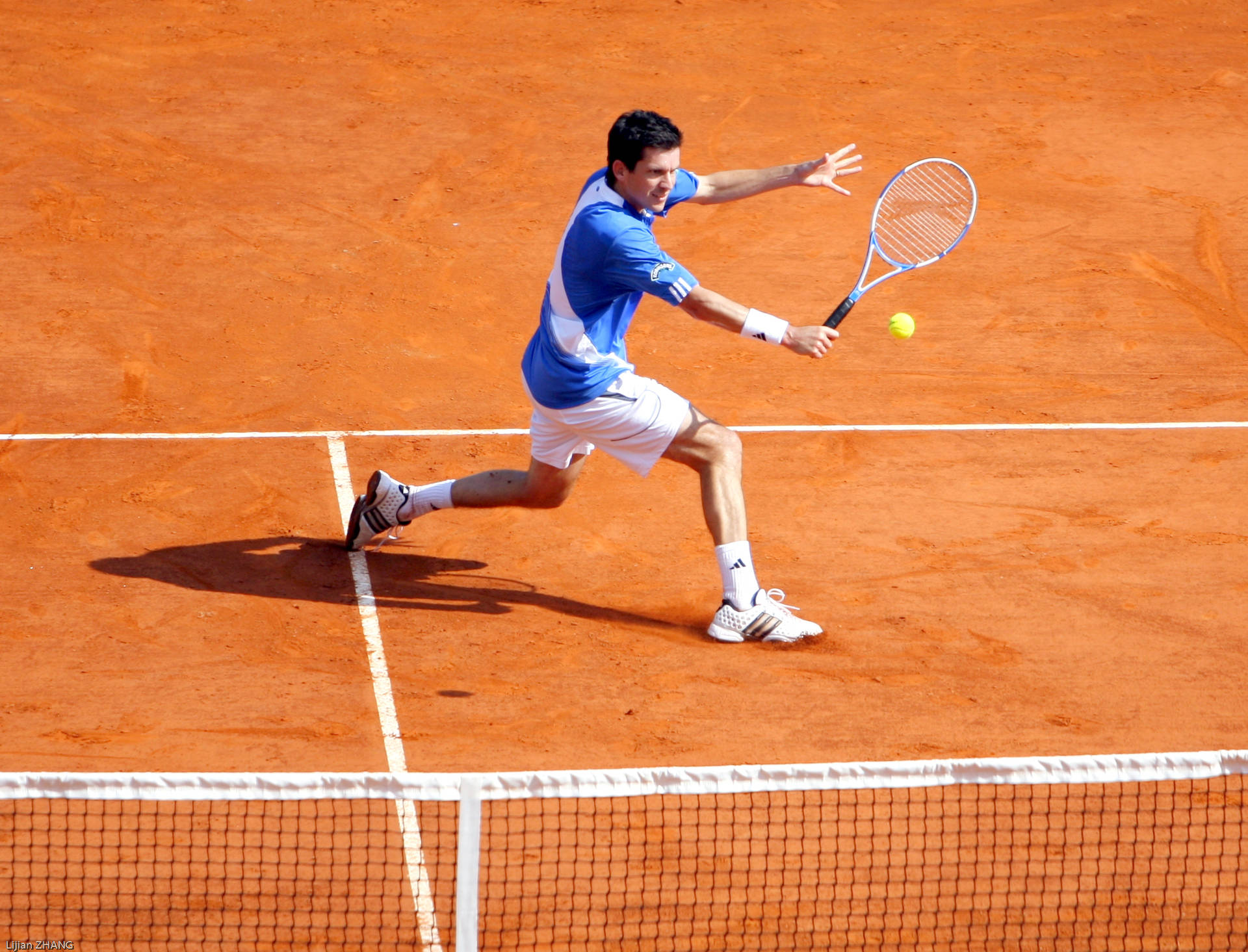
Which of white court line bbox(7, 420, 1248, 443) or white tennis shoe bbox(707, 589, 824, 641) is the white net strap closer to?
white tennis shoe bbox(707, 589, 824, 641)

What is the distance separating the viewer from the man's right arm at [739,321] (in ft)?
20.4

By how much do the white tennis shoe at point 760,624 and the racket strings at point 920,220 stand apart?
2254 millimetres

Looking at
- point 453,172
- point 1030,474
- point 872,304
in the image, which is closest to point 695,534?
point 1030,474

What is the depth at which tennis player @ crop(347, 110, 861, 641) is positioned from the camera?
6.20m

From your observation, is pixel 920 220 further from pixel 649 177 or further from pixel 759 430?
pixel 649 177

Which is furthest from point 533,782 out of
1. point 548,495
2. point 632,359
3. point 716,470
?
point 632,359

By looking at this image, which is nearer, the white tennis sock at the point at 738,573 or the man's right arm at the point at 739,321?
the man's right arm at the point at 739,321

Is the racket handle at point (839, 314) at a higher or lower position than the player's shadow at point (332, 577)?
higher

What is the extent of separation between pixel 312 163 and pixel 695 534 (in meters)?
5.95

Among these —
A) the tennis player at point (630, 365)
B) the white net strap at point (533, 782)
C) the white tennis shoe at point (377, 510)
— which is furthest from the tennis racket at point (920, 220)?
the white net strap at point (533, 782)

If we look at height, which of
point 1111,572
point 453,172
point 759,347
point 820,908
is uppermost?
point 453,172

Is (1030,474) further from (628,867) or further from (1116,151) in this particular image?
(1116,151)

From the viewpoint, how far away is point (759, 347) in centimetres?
983

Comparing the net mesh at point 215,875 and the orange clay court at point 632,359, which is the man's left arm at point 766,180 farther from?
the net mesh at point 215,875
